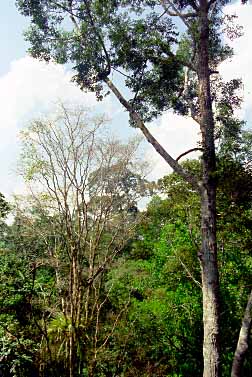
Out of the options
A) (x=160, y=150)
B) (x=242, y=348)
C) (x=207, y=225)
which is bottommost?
(x=242, y=348)

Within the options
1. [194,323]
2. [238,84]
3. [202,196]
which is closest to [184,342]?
[194,323]

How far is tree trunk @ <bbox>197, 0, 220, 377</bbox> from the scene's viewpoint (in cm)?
526

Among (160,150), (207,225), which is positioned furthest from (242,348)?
(160,150)

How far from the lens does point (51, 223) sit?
11.8 m

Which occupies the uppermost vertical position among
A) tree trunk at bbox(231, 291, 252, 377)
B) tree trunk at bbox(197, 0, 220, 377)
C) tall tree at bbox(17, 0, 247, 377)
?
tall tree at bbox(17, 0, 247, 377)

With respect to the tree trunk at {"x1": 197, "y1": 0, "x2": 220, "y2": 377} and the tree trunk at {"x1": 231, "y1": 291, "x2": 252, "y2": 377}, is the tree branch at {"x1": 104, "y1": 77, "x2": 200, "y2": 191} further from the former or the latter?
the tree trunk at {"x1": 231, "y1": 291, "x2": 252, "y2": 377}

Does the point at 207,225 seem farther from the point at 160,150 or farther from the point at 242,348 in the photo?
the point at 242,348

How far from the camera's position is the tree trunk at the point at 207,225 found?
5258mm

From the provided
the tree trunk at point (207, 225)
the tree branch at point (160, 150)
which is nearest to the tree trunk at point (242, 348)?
the tree trunk at point (207, 225)

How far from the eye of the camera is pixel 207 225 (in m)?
5.59

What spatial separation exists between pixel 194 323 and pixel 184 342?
18.5 inches

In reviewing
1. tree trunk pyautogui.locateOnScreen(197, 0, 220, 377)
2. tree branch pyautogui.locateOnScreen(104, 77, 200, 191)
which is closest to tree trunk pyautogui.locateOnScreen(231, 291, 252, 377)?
tree trunk pyautogui.locateOnScreen(197, 0, 220, 377)

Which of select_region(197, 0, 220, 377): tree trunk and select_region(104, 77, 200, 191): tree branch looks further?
select_region(104, 77, 200, 191): tree branch

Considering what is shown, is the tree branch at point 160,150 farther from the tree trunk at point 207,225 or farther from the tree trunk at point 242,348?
the tree trunk at point 242,348
